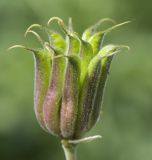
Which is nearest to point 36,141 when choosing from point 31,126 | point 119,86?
point 31,126

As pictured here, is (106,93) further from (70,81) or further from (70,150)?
(70,81)

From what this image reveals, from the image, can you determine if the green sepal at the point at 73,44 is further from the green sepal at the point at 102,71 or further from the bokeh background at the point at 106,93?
the bokeh background at the point at 106,93

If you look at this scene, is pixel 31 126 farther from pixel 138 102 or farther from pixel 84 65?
pixel 84 65

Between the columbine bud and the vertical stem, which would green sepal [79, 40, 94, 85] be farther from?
the vertical stem

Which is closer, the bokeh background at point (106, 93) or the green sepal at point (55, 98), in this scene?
the green sepal at point (55, 98)

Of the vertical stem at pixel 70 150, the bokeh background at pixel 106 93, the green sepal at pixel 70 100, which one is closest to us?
the green sepal at pixel 70 100

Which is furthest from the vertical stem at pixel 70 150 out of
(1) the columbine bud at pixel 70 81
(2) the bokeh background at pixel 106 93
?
(2) the bokeh background at pixel 106 93
